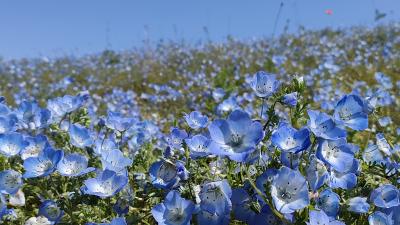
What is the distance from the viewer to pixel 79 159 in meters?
2.01

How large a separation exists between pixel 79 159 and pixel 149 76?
269 inches

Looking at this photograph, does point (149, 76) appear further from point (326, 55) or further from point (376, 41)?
point (376, 41)

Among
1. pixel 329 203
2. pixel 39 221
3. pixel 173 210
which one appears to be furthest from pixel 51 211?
pixel 329 203

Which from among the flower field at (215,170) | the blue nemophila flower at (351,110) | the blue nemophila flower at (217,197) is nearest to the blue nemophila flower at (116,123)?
the flower field at (215,170)

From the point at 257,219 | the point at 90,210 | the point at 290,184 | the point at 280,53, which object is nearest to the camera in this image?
the point at 290,184

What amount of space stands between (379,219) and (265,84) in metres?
0.68

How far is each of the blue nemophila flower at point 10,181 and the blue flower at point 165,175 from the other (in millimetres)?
553

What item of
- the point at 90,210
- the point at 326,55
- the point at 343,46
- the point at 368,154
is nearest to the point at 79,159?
the point at 90,210

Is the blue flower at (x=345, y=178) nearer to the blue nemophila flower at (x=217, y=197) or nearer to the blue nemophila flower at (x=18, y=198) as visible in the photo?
the blue nemophila flower at (x=217, y=197)

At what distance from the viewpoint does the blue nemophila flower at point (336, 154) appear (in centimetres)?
163

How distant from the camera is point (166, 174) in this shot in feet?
6.08

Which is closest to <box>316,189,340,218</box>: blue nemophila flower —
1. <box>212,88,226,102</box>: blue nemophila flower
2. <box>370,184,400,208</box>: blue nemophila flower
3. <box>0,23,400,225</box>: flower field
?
<box>0,23,400,225</box>: flower field

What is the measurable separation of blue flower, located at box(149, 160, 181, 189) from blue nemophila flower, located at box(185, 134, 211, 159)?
9 cm

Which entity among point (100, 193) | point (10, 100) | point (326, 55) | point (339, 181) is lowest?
point (10, 100)
